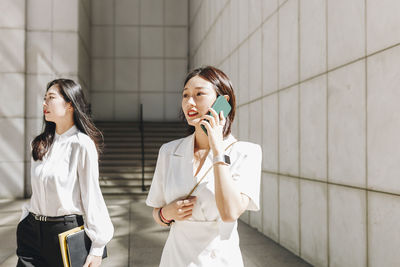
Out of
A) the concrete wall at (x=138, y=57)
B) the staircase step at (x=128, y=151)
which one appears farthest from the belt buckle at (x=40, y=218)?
the concrete wall at (x=138, y=57)

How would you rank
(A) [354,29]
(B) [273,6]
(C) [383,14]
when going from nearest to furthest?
(C) [383,14], (A) [354,29], (B) [273,6]

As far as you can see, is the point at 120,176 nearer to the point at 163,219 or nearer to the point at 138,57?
the point at 138,57

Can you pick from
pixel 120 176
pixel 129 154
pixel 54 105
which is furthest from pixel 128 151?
pixel 54 105

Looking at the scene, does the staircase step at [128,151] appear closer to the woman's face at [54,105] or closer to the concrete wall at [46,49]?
the concrete wall at [46,49]

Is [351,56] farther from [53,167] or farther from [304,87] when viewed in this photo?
[53,167]

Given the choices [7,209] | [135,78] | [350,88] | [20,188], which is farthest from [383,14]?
[135,78]

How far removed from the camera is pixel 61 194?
2209 millimetres

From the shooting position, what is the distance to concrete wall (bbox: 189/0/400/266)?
3055mm

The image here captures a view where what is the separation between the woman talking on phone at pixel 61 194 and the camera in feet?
7.27

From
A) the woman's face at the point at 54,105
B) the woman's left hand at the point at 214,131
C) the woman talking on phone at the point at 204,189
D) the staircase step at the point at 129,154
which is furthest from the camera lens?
the staircase step at the point at 129,154

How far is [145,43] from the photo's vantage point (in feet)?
51.2

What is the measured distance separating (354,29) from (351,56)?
236 mm

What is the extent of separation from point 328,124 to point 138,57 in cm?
1253

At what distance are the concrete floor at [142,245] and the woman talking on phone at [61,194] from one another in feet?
7.98
